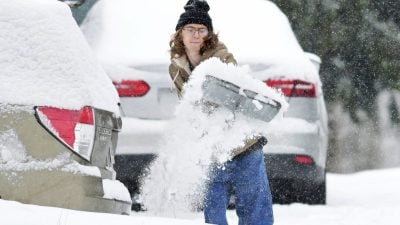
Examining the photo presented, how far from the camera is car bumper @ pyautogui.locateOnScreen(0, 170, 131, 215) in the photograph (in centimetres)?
410

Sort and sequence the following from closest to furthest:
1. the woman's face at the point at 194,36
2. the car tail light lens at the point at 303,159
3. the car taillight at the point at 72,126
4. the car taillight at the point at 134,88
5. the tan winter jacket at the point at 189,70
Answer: the car taillight at the point at 72,126, the tan winter jacket at the point at 189,70, the woman's face at the point at 194,36, the car taillight at the point at 134,88, the car tail light lens at the point at 303,159

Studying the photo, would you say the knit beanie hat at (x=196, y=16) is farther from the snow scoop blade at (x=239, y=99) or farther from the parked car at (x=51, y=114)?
the parked car at (x=51, y=114)

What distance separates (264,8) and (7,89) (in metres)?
4.33

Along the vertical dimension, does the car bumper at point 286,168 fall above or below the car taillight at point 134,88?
below

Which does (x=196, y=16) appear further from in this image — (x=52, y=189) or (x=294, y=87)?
(x=294, y=87)

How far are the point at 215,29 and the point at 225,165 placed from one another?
2763 millimetres

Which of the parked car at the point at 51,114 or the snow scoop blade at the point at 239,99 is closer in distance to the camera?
the parked car at the point at 51,114

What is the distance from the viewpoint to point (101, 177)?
4469 millimetres

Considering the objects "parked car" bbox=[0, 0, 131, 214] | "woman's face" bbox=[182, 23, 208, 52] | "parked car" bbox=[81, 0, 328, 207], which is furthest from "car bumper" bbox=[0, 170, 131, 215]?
"parked car" bbox=[81, 0, 328, 207]

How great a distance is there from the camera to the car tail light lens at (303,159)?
6910mm

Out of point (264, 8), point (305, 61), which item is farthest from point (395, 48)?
point (305, 61)

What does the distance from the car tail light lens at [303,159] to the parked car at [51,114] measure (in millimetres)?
2461

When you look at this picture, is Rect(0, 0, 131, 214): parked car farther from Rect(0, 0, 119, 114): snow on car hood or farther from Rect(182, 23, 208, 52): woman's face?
Rect(182, 23, 208, 52): woman's face

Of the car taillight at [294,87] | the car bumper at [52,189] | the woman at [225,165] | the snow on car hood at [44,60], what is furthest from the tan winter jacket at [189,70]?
the car taillight at [294,87]
